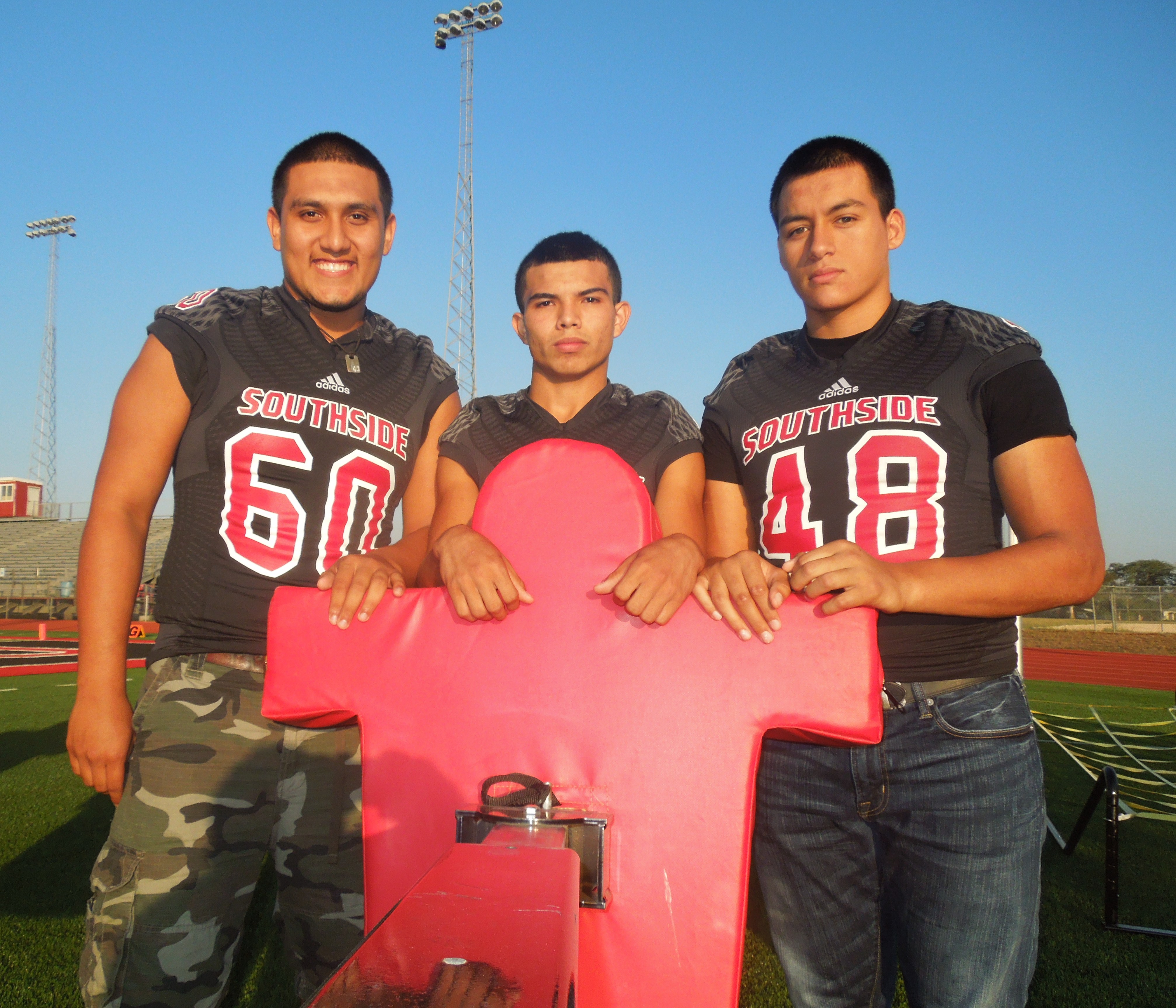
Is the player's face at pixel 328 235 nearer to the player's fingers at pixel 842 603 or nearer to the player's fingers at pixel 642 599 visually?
the player's fingers at pixel 642 599

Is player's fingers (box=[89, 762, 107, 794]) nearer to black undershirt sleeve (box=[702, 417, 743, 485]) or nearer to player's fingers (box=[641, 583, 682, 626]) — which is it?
player's fingers (box=[641, 583, 682, 626])

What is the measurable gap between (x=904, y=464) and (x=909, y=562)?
0.41m

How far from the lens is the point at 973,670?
Result: 1.57m

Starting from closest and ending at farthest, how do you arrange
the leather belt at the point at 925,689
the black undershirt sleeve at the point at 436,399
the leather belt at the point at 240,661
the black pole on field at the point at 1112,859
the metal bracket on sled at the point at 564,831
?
the metal bracket on sled at the point at 564,831 → the leather belt at the point at 925,689 → the leather belt at the point at 240,661 → the black undershirt sleeve at the point at 436,399 → the black pole on field at the point at 1112,859

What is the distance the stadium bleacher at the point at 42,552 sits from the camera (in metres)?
31.4

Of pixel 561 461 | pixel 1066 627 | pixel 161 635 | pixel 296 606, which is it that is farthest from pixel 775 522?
pixel 1066 627

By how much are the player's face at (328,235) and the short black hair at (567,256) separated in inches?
17.1

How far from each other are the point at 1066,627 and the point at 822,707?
32.5m

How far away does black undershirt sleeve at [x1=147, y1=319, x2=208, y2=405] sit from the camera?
190 centimetres

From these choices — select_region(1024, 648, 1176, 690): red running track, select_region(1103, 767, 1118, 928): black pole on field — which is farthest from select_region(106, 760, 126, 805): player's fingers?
select_region(1024, 648, 1176, 690): red running track

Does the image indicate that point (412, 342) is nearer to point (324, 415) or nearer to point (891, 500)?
point (324, 415)

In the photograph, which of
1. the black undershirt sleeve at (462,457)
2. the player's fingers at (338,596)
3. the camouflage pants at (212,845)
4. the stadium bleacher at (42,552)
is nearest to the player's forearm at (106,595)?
the camouflage pants at (212,845)

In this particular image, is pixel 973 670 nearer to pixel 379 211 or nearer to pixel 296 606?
pixel 296 606

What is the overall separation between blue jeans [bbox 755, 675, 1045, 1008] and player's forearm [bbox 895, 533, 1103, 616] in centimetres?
29
